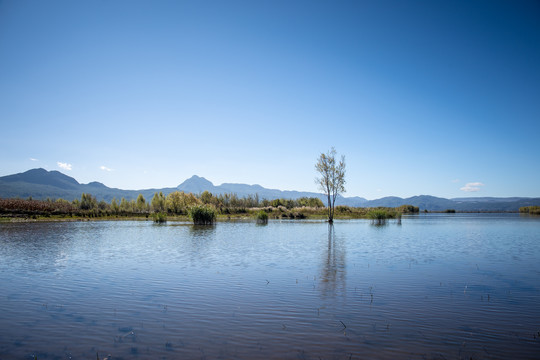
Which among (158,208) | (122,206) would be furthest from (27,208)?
(158,208)

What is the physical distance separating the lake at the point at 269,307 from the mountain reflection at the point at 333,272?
0.05m

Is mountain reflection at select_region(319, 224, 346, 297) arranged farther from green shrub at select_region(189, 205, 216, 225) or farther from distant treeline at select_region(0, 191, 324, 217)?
distant treeline at select_region(0, 191, 324, 217)

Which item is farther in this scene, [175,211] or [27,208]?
[175,211]

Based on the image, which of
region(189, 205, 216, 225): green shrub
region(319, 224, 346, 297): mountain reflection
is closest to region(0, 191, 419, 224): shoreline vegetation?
region(189, 205, 216, 225): green shrub

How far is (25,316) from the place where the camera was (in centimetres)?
785

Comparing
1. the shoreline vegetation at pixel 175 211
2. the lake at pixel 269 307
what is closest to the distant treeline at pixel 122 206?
the shoreline vegetation at pixel 175 211

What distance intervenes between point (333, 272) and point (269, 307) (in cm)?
514

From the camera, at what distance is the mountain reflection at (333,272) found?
10305mm

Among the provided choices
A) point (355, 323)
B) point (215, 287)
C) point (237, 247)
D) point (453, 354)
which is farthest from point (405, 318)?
point (237, 247)

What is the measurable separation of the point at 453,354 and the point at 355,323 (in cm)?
208

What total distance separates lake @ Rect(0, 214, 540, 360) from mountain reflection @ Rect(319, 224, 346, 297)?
0.18 ft

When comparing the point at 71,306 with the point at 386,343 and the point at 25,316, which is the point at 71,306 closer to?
the point at 25,316

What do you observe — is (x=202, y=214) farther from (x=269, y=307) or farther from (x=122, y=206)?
(x=122, y=206)

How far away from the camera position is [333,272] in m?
13.0
